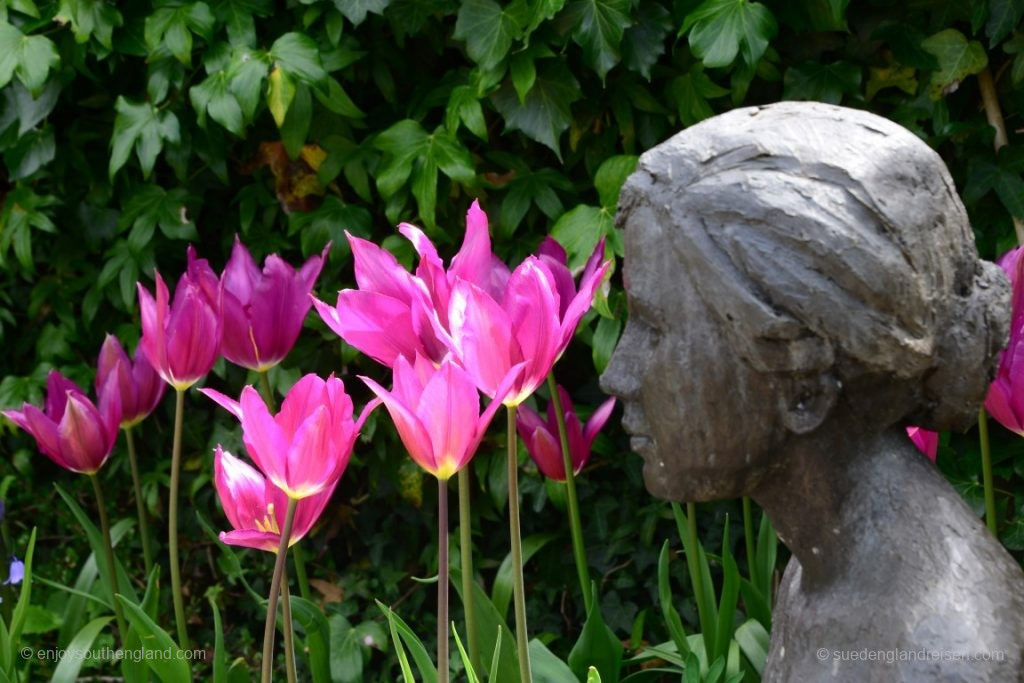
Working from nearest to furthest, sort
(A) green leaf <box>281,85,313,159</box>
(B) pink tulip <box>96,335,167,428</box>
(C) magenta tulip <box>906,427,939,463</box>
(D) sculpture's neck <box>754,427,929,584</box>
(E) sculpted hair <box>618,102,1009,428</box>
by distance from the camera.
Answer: (E) sculpted hair <box>618,102,1009,428</box> → (D) sculpture's neck <box>754,427,929,584</box> → (C) magenta tulip <box>906,427,939,463</box> → (B) pink tulip <box>96,335,167,428</box> → (A) green leaf <box>281,85,313,159</box>

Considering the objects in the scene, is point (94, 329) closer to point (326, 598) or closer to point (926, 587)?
point (326, 598)

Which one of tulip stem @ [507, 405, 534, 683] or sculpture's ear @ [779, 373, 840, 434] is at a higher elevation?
sculpture's ear @ [779, 373, 840, 434]

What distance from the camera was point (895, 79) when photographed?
8.30 ft

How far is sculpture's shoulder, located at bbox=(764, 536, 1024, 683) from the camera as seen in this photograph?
132 cm

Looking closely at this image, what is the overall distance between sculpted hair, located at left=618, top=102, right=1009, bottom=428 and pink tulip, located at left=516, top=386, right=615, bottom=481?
73cm

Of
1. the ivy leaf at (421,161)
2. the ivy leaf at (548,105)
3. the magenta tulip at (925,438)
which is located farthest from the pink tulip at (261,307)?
the magenta tulip at (925,438)

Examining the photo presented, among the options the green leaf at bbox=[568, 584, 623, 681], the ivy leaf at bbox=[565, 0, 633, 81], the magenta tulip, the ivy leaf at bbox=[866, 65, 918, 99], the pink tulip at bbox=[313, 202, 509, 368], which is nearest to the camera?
the pink tulip at bbox=[313, 202, 509, 368]

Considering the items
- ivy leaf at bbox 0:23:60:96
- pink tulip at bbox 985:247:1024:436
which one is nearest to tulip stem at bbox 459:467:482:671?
pink tulip at bbox 985:247:1024:436

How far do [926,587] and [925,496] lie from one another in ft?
0.34

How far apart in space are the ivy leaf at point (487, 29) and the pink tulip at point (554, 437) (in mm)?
737

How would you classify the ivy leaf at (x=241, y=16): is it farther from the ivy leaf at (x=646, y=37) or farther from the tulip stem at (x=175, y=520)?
the tulip stem at (x=175, y=520)

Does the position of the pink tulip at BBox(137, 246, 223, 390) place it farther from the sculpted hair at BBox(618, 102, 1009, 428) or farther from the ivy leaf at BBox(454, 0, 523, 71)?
the sculpted hair at BBox(618, 102, 1009, 428)

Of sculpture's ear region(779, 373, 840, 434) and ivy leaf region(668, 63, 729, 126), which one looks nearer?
sculpture's ear region(779, 373, 840, 434)

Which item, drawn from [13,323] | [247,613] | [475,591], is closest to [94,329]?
[13,323]
